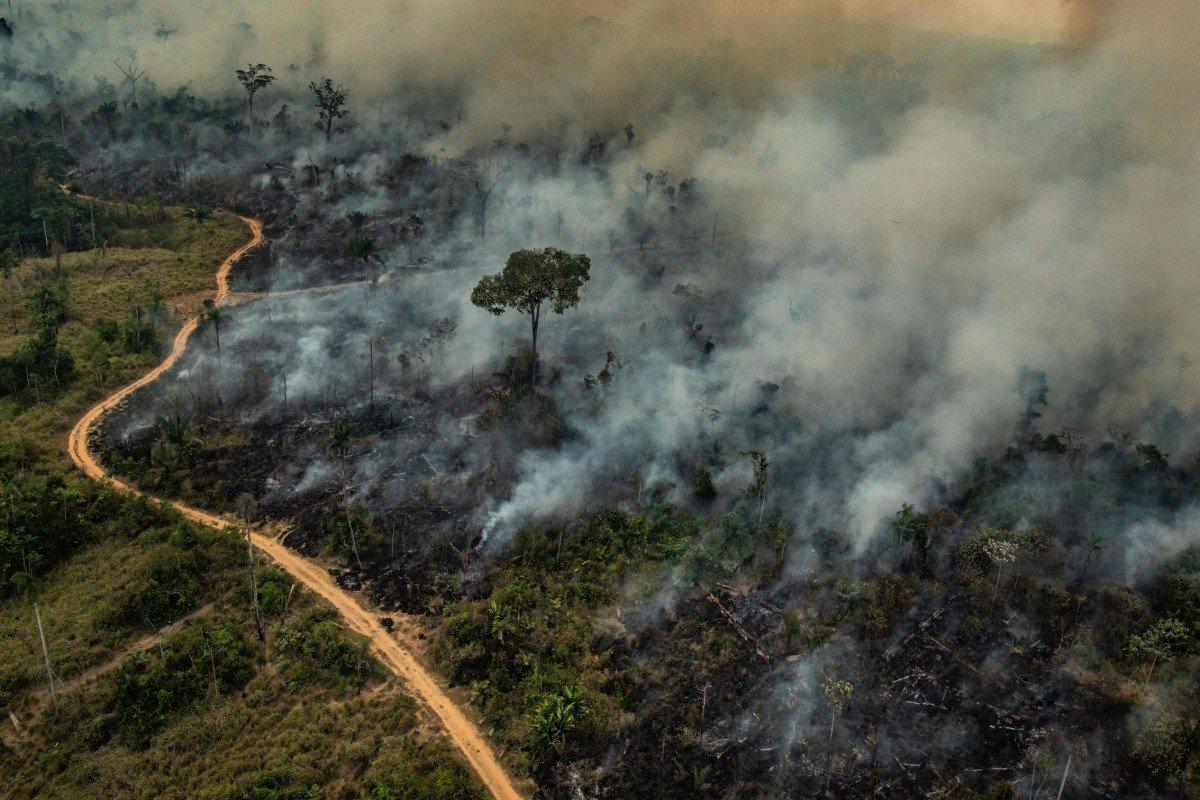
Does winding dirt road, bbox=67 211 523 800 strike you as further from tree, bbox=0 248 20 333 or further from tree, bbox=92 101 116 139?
tree, bbox=92 101 116 139

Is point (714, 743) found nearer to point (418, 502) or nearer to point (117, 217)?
point (418, 502)

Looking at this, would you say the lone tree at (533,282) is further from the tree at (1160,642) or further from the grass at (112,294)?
the tree at (1160,642)

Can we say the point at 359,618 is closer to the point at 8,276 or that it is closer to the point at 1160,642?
the point at 1160,642

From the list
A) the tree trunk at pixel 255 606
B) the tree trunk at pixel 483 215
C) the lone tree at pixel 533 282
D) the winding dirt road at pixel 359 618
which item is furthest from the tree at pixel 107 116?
the tree trunk at pixel 255 606

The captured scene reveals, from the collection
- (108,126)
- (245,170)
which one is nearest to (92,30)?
(108,126)

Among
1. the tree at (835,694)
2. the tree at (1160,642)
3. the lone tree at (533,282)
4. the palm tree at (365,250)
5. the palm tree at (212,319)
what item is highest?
the lone tree at (533,282)

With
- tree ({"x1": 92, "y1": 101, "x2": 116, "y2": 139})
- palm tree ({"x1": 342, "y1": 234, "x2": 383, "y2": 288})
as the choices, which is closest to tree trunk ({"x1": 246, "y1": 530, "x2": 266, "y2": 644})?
palm tree ({"x1": 342, "y1": 234, "x2": 383, "y2": 288})

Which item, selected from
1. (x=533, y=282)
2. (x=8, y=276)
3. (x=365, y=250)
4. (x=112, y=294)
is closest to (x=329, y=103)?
(x=112, y=294)
